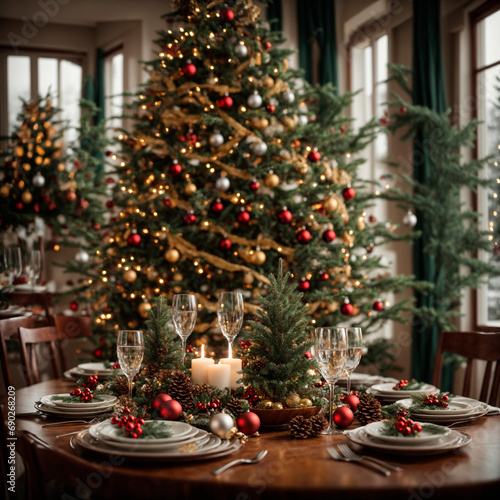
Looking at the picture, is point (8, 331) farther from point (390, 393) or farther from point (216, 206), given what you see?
point (216, 206)

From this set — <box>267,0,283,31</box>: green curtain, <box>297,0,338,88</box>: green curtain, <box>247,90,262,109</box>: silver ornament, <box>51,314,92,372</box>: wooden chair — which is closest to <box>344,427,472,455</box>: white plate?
<box>51,314,92,372</box>: wooden chair

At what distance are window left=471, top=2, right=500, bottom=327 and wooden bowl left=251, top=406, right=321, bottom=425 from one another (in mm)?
3020

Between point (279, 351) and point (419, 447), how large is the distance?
1.45 feet

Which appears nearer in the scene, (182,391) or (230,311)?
(182,391)

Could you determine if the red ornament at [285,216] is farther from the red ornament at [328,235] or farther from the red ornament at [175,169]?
the red ornament at [175,169]

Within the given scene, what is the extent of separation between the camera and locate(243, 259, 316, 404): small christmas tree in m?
1.54

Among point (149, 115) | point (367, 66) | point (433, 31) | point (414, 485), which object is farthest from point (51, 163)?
point (414, 485)

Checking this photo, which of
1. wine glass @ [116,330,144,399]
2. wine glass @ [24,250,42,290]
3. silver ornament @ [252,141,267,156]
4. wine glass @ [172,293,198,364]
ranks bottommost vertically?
wine glass @ [116,330,144,399]

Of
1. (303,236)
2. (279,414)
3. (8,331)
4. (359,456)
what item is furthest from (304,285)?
(359,456)

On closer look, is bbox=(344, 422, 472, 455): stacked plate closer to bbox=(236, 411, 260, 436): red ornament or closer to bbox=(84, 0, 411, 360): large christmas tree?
bbox=(236, 411, 260, 436): red ornament

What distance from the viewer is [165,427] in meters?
1.32

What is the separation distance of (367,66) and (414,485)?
4678mm

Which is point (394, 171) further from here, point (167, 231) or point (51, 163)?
point (51, 163)

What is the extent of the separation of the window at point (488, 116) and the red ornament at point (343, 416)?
9.86ft
